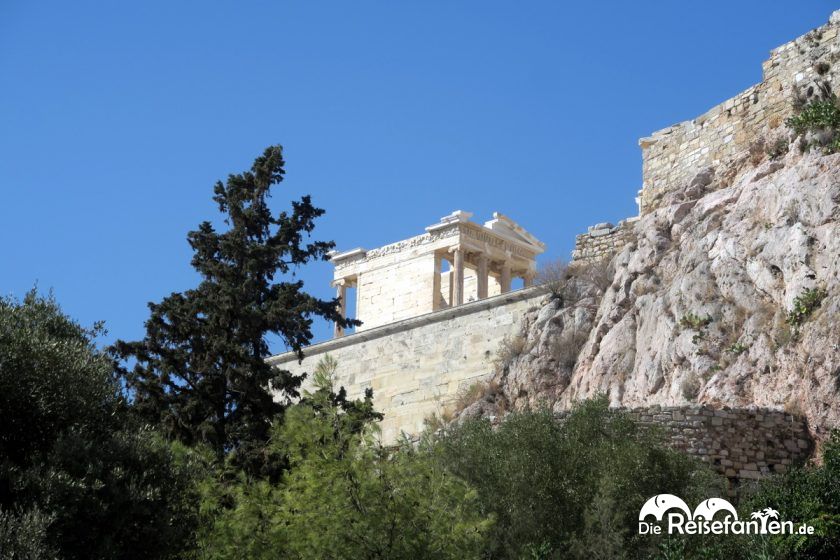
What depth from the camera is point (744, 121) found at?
94.5ft

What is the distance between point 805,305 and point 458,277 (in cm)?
2079

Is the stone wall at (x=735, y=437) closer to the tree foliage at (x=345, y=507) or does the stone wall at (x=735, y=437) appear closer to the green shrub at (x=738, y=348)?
the green shrub at (x=738, y=348)

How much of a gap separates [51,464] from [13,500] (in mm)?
625

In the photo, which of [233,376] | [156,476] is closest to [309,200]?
[233,376]

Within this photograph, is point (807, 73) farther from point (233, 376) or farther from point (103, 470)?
point (103, 470)

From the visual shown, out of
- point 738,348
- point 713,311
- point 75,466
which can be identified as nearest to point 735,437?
point 738,348

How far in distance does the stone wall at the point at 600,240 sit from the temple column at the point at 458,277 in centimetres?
1056

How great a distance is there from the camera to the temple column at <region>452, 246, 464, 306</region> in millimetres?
41688

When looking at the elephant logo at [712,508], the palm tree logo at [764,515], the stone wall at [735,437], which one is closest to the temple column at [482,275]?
the stone wall at [735,437]

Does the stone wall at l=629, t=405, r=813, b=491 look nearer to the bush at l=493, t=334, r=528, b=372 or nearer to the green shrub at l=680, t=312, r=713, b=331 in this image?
the green shrub at l=680, t=312, r=713, b=331

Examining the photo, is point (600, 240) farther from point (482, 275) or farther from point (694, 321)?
point (482, 275)

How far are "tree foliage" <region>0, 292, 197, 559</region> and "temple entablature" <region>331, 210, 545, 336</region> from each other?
2406cm

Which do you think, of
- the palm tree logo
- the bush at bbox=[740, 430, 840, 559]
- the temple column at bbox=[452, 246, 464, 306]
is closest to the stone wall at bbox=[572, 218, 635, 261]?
the temple column at bbox=[452, 246, 464, 306]

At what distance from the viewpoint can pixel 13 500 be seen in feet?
49.9
